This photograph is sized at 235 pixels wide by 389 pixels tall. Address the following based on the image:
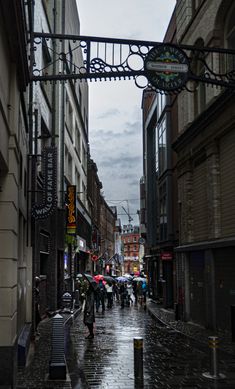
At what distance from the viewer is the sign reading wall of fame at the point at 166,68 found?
10.8 meters

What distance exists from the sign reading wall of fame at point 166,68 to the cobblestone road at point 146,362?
18.4 feet

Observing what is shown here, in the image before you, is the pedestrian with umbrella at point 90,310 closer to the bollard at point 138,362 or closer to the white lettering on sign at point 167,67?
the bollard at point 138,362

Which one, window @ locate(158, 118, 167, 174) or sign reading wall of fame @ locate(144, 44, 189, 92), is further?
window @ locate(158, 118, 167, 174)

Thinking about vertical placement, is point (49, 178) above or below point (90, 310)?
above

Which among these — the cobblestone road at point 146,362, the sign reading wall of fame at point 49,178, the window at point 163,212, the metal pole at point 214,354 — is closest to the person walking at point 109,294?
the window at point 163,212

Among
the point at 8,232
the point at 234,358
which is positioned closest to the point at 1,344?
the point at 8,232

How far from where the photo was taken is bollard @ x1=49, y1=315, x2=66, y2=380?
396 inches

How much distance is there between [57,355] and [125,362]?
272 cm

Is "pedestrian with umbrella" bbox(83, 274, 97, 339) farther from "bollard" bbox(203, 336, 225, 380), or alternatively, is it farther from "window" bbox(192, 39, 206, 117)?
"window" bbox(192, 39, 206, 117)

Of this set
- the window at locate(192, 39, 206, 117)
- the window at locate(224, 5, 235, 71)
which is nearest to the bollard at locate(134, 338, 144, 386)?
the window at locate(224, 5, 235, 71)

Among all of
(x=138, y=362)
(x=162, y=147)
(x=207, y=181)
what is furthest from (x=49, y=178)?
(x=162, y=147)

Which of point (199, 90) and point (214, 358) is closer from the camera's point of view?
point (214, 358)

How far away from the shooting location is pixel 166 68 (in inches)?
427

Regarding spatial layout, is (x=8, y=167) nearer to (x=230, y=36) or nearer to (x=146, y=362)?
(x=146, y=362)
